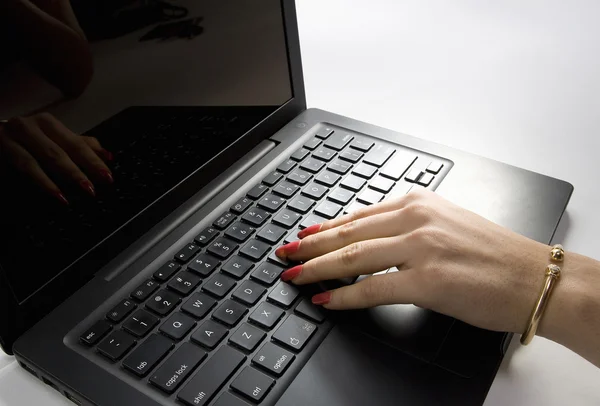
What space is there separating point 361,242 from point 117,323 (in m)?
0.24

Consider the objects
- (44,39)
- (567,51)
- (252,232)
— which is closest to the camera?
(44,39)

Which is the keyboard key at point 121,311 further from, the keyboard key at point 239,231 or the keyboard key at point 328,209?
the keyboard key at point 328,209

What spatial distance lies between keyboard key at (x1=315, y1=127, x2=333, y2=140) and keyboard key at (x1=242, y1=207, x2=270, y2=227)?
6.9 inches

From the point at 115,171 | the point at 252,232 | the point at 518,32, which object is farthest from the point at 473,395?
the point at 518,32

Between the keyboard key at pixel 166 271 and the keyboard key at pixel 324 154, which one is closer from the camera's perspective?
the keyboard key at pixel 166 271

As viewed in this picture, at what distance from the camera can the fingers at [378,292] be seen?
0.53m

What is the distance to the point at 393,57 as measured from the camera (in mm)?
1078

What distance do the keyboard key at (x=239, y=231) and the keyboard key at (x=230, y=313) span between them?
9 centimetres

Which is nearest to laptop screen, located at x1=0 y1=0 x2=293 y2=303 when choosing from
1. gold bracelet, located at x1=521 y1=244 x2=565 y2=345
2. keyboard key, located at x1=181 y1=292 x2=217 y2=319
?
keyboard key, located at x1=181 y1=292 x2=217 y2=319

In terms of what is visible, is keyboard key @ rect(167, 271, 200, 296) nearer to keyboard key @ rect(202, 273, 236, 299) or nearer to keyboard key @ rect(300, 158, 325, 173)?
keyboard key @ rect(202, 273, 236, 299)

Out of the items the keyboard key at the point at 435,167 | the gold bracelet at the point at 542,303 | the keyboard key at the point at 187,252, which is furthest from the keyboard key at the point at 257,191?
the gold bracelet at the point at 542,303

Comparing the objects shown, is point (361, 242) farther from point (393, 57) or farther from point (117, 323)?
point (393, 57)

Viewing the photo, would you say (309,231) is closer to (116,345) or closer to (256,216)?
(256,216)

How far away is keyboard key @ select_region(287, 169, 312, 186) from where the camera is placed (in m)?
0.71
